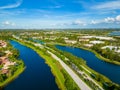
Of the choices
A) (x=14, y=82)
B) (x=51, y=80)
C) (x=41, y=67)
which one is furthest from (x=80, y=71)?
(x=14, y=82)

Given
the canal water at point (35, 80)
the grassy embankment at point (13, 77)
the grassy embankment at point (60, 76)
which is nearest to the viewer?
the grassy embankment at point (60, 76)

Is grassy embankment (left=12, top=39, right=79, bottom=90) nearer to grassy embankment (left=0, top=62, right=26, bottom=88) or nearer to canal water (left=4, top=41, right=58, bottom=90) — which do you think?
canal water (left=4, top=41, right=58, bottom=90)

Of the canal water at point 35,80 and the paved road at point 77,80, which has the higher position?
the paved road at point 77,80

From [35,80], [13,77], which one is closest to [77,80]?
[35,80]

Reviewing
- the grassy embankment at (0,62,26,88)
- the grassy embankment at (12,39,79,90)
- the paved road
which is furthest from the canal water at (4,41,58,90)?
the paved road

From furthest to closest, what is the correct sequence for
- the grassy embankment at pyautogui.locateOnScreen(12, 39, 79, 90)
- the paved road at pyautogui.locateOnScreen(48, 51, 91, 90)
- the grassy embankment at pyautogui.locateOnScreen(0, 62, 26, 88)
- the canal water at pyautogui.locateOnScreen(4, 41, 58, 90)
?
the grassy embankment at pyautogui.locateOnScreen(0, 62, 26, 88) < the canal water at pyautogui.locateOnScreen(4, 41, 58, 90) < the grassy embankment at pyautogui.locateOnScreen(12, 39, 79, 90) < the paved road at pyautogui.locateOnScreen(48, 51, 91, 90)

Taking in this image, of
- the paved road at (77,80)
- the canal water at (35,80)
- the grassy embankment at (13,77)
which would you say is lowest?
the canal water at (35,80)

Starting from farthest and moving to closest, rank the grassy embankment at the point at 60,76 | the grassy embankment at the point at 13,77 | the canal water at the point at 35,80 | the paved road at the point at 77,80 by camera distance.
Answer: the grassy embankment at the point at 13,77, the canal water at the point at 35,80, the grassy embankment at the point at 60,76, the paved road at the point at 77,80

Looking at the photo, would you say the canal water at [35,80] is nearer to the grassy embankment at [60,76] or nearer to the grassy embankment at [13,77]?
the grassy embankment at [13,77]

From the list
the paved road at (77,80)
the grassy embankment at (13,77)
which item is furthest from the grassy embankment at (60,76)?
the grassy embankment at (13,77)

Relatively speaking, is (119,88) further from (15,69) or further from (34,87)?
(15,69)

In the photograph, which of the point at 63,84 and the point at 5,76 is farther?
the point at 5,76
